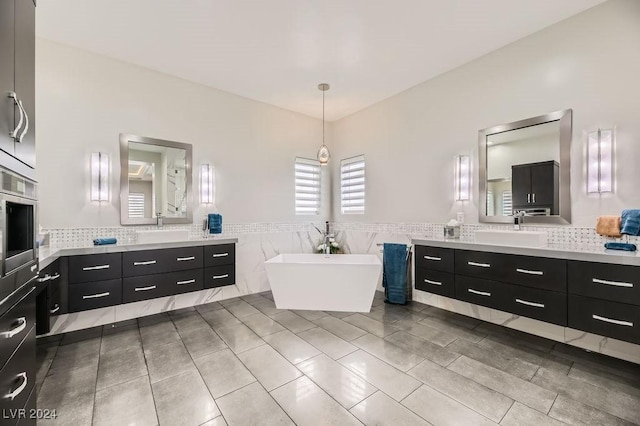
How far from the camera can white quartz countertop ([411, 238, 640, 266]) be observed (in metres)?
2.03

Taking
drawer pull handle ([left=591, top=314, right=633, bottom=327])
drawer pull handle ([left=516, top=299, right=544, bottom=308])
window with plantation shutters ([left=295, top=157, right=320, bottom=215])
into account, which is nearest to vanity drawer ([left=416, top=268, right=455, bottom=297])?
drawer pull handle ([left=516, top=299, right=544, bottom=308])

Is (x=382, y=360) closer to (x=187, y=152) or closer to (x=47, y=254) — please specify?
(x=47, y=254)

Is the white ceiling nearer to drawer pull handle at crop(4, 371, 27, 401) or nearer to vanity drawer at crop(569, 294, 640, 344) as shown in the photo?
vanity drawer at crop(569, 294, 640, 344)

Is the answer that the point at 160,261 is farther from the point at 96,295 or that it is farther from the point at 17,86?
the point at 17,86

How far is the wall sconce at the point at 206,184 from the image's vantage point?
400 cm

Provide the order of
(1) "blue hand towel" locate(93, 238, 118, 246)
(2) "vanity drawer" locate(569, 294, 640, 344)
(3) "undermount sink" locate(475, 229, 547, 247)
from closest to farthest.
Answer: (2) "vanity drawer" locate(569, 294, 640, 344), (3) "undermount sink" locate(475, 229, 547, 247), (1) "blue hand towel" locate(93, 238, 118, 246)

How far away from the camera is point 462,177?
354 centimetres

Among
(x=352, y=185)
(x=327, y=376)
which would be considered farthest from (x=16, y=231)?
(x=352, y=185)

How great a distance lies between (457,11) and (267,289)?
4404 mm

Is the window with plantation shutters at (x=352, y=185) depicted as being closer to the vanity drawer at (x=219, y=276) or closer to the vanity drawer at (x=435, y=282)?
the vanity drawer at (x=435, y=282)

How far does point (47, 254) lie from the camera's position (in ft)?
8.04

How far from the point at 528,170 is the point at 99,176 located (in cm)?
493

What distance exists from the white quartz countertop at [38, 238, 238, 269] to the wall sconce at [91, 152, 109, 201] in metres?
0.68

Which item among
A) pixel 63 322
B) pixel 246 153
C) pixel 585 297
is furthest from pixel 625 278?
pixel 63 322
